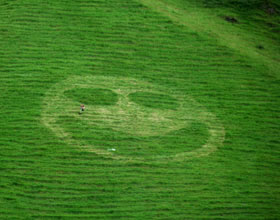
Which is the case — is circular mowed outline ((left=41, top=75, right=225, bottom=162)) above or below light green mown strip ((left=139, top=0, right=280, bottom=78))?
below

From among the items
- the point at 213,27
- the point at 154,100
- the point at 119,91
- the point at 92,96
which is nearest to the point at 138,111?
the point at 154,100

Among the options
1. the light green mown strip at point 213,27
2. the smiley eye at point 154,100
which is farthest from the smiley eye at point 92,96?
the light green mown strip at point 213,27

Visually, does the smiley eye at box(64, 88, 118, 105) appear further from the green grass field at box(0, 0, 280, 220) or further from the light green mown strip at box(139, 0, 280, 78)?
the light green mown strip at box(139, 0, 280, 78)

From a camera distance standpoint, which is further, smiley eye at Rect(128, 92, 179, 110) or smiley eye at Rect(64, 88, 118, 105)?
smiley eye at Rect(128, 92, 179, 110)

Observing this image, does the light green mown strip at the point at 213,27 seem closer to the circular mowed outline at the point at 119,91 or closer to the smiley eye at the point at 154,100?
the circular mowed outline at the point at 119,91

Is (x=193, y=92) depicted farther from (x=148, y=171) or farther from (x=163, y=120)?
(x=148, y=171)

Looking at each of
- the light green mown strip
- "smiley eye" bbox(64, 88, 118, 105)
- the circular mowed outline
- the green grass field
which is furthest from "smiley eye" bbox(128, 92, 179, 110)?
the light green mown strip

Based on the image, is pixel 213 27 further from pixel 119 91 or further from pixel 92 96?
pixel 92 96

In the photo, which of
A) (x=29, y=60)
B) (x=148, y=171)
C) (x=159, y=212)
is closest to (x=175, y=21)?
(x=29, y=60)
